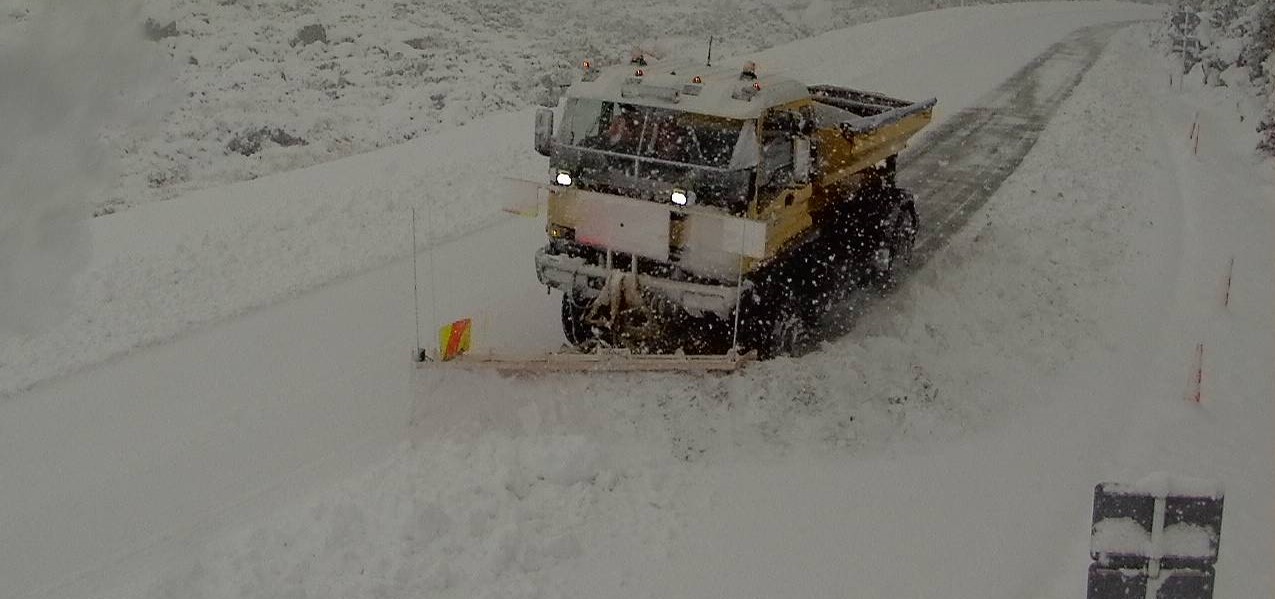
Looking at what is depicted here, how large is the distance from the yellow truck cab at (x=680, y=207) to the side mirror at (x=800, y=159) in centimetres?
1

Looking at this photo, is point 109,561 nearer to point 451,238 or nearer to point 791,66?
point 451,238

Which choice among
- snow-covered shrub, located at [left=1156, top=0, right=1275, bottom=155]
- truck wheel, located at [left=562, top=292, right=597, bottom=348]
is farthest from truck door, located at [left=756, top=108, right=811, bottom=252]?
snow-covered shrub, located at [left=1156, top=0, right=1275, bottom=155]

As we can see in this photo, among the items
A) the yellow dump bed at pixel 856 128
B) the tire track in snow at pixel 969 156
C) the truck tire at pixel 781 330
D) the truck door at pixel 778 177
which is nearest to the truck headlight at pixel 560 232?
the truck door at pixel 778 177

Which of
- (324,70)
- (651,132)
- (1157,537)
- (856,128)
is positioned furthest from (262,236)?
(324,70)

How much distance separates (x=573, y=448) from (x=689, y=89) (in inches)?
127

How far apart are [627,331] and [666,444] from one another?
1.32 meters

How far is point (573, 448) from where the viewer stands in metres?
7.20

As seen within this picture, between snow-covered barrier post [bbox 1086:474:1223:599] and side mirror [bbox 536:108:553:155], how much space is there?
5.81m

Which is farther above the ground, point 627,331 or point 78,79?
point 78,79

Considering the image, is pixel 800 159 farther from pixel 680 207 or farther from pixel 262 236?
pixel 262 236

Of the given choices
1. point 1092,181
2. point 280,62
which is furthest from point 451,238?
point 280,62

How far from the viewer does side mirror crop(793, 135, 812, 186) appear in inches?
340

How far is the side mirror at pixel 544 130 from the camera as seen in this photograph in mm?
8805

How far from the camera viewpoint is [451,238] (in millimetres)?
13000
